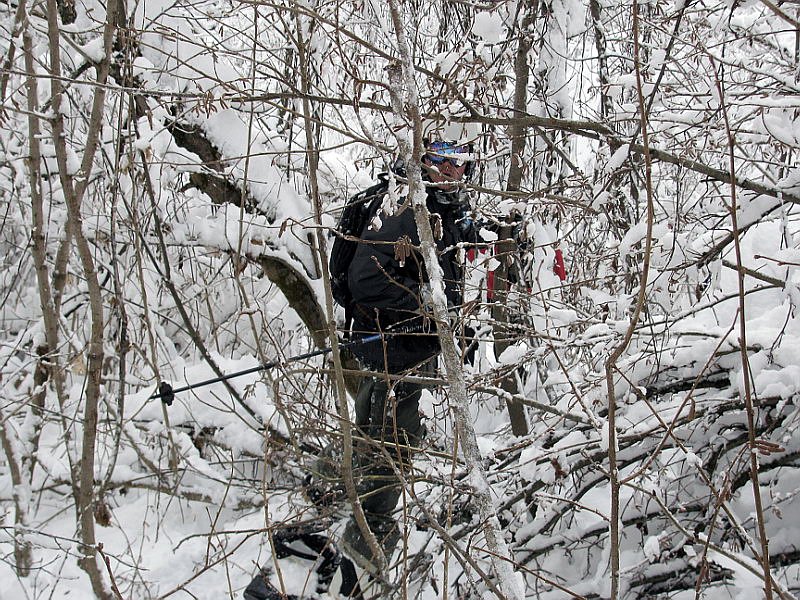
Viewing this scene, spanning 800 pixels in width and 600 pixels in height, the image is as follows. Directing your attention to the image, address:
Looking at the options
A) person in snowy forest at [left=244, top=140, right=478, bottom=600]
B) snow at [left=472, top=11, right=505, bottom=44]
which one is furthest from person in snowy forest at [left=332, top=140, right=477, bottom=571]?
snow at [left=472, top=11, right=505, bottom=44]

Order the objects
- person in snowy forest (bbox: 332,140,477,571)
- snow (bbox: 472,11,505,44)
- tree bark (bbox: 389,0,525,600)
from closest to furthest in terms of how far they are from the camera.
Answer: tree bark (bbox: 389,0,525,600) < snow (bbox: 472,11,505,44) < person in snowy forest (bbox: 332,140,477,571)

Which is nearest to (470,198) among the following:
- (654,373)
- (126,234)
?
(654,373)

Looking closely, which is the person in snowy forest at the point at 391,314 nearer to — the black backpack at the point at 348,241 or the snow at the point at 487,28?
the black backpack at the point at 348,241

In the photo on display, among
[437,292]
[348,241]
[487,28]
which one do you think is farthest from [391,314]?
[437,292]

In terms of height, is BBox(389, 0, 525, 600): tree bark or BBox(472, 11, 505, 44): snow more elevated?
BBox(472, 11, 505, 44): snow

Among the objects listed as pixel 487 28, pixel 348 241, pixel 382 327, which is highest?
pixel 487 28

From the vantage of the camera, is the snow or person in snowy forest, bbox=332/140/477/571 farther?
person in snowy forest, bbox=332/140/477/571

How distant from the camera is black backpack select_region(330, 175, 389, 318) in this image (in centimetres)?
282

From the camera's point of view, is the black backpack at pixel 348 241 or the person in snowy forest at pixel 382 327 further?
the black backpack at pixel 348 241

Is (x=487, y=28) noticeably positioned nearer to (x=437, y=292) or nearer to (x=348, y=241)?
(x=348, y=241)

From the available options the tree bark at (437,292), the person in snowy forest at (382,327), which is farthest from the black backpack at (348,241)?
the tree bark at (437,292)

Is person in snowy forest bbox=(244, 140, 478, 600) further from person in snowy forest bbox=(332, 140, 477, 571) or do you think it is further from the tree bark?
the tree bark

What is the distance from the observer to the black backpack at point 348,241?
9.26 feet

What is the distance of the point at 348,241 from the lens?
287 centimetres
